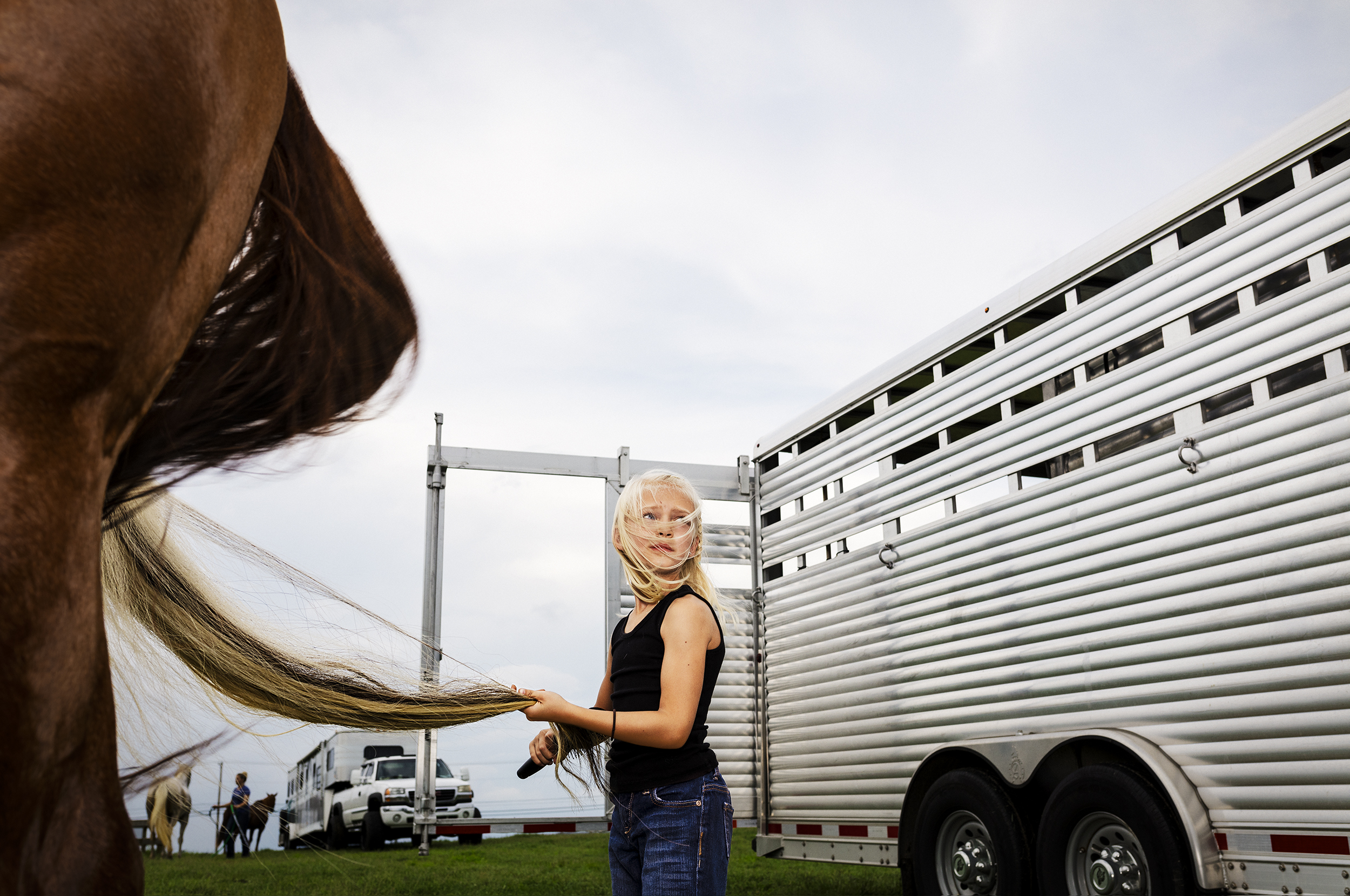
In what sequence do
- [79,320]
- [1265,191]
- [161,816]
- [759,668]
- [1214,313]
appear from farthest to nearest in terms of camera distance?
[759,668]
[1214,313]
[1265,191]
[161,816]
[79,320]

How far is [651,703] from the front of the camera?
2430 mm

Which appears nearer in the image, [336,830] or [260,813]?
[260,813]

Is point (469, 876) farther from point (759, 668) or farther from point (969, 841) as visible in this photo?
point (969, 841)

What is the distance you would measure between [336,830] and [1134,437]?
18.8 m

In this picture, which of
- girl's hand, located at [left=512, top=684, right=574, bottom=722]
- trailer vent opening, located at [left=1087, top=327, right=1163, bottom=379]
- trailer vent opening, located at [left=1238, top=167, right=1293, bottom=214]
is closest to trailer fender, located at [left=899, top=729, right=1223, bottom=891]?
trailer vent opening, located at [left=1087, top=327, right=1163, bottom=379]

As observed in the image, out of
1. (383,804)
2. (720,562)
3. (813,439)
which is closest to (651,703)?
(813,439)

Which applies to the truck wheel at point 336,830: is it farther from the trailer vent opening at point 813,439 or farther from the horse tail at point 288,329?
the horse tail at point 288,329

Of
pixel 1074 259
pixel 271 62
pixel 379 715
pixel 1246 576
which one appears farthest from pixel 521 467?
pixel 271 62

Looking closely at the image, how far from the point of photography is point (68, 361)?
68cm

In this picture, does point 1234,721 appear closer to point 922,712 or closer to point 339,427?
point 922,712

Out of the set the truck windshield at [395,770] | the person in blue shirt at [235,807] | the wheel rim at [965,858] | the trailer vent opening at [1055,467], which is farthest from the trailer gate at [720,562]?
the truck windshield at [395,770]

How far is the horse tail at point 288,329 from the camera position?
112 centimetres

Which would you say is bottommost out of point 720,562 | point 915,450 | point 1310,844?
point 1310,844

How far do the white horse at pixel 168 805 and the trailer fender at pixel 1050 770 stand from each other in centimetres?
395
